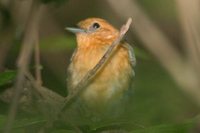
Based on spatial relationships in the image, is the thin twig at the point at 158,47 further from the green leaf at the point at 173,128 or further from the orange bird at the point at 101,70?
the green leaf at the point at 173,128

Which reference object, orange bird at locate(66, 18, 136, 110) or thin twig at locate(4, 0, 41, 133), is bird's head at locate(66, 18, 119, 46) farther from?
thin twig at locate(4, 0, 41, 133)

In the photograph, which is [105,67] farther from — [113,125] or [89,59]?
[113,125]

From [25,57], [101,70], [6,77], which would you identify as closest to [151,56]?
→ [101,70]

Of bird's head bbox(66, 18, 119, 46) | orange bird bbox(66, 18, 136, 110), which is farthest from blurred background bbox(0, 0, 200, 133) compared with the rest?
bird's head bbox(66, 18, 119, 46)

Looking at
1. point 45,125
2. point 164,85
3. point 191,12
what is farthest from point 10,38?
point 164,85

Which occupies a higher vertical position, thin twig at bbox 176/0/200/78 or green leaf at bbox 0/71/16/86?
thin twig at bbox 176/0/200/78

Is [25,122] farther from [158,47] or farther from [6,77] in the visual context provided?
[158,47]
